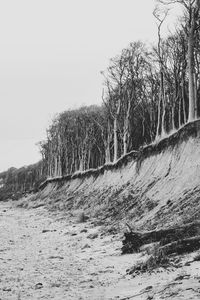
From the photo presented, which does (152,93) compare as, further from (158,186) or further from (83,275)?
(83,275)

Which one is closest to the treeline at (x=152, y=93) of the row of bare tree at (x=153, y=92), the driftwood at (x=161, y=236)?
the row of bare tree at (x=153, y=92)

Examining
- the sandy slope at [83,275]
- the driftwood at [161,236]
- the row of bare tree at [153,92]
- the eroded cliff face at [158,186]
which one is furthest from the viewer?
the row of bare tree at [153,92]

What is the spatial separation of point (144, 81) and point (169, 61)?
19.4ft

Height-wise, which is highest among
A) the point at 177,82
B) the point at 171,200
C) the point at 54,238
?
the point at 177,82

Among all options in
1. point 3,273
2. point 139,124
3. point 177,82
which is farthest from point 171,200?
point 139,124

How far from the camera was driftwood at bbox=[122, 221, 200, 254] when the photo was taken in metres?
9.26

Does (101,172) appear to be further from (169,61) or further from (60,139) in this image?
(60,139)

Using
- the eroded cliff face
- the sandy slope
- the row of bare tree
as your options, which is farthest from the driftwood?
the row of bare tree

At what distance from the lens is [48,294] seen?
7234 millimetres

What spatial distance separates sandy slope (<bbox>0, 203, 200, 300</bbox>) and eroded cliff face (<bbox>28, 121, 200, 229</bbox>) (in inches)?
89.4

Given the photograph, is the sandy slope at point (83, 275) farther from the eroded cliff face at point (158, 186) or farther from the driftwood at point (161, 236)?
the eroded cliff face at point (158, 186)

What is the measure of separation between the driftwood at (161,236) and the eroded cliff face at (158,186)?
1478 mm

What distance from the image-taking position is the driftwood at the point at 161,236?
9258mm

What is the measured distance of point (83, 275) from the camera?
29.2 ft
